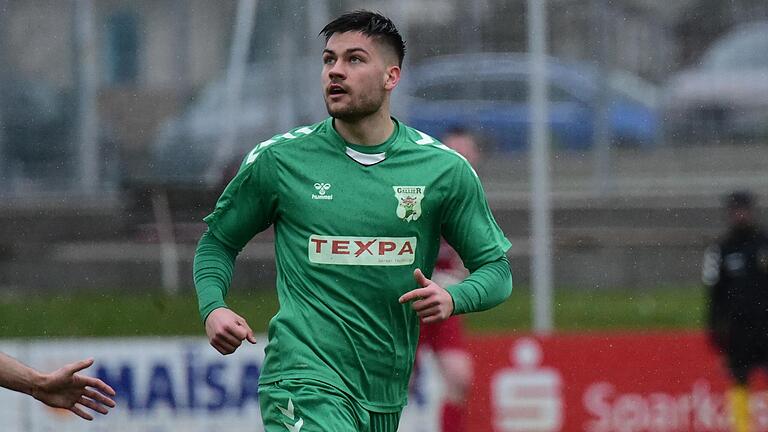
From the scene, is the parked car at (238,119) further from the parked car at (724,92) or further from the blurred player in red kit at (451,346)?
the parked car at (724,92)

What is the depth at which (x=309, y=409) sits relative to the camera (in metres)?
4.34

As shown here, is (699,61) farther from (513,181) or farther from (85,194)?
(85,194)

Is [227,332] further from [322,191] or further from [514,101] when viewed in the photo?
[514,101]

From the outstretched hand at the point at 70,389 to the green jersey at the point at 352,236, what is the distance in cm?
54

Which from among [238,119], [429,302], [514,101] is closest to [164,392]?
[238,119]

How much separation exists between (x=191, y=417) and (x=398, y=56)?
4030mm

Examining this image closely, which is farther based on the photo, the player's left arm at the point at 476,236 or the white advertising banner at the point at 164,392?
the white advertising banner at the point at 164,392

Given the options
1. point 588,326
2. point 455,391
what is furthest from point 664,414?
point 455,391

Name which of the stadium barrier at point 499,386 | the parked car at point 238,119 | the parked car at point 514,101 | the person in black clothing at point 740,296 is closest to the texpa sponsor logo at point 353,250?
the parked car at point 238,119

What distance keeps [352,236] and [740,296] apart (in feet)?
14.7

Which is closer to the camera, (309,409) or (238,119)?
(309,409)

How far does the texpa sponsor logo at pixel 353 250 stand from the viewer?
14.7ft

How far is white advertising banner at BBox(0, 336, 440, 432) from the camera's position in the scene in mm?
8117

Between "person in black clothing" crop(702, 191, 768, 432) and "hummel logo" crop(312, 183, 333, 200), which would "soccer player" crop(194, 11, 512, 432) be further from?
"person in black clothing" crop(702, 191, 768, 432)
